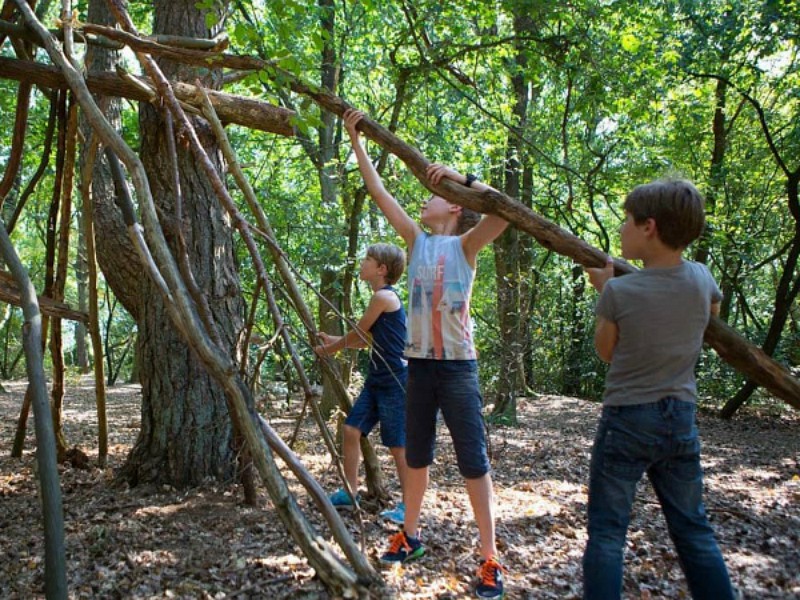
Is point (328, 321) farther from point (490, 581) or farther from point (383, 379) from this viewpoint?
point (490, 581)

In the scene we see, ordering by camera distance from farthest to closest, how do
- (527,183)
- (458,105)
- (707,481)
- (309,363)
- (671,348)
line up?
(527,183) → (309,363) → (458,105) → (707,481) → (671,348)

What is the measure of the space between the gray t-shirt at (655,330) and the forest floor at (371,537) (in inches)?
49.8

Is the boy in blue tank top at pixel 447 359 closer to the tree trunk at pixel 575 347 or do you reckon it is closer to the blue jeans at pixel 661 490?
the blue jeans at pixel 661 490

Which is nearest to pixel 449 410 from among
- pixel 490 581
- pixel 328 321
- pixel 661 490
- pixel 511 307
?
pixel 490 581

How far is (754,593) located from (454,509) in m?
1.80

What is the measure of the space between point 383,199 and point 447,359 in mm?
844

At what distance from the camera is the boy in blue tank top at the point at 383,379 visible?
386 cm

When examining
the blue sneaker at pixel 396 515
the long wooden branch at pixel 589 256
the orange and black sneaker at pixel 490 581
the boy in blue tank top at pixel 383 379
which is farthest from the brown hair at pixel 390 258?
the orange and black sneaker at pixel 490 581

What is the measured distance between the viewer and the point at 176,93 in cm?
372

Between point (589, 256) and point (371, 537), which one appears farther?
point (371, 537)

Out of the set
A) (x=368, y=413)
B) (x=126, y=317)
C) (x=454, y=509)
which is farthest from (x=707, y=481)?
(x=126, y=317)

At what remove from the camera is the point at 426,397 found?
299 centimetres

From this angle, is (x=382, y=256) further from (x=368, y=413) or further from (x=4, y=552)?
(x=4, y=552)

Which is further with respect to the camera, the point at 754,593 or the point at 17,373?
the point at 17,373
